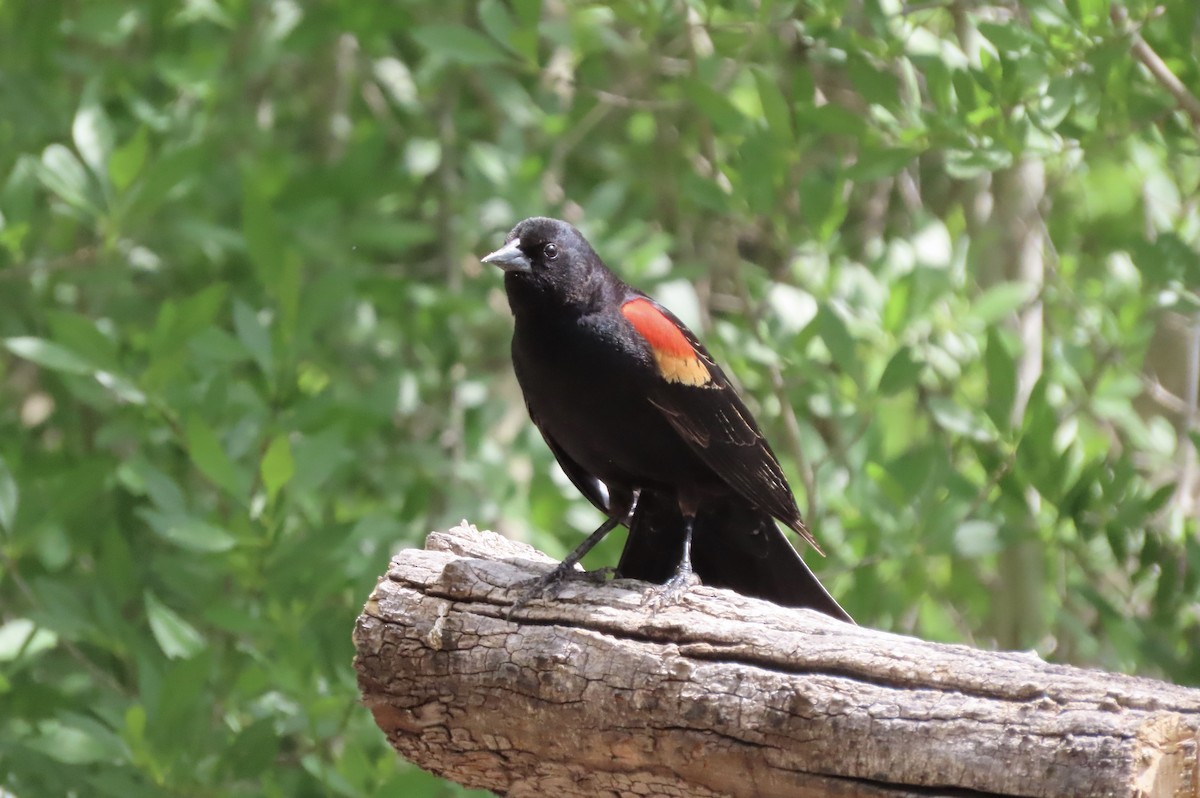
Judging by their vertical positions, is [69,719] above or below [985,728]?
below

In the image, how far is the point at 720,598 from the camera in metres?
2.72

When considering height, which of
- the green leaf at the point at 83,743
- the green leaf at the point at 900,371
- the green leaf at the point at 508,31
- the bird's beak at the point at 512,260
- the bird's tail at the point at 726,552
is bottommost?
the green leaf at the point at 83,743

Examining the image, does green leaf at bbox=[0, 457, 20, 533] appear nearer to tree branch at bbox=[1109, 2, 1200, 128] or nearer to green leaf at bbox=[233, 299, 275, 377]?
green leaf at bbox=[233, 299, 275, 377]

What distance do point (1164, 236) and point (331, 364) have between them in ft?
10.8

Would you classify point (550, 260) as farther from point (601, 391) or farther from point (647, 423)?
point (647, 423)

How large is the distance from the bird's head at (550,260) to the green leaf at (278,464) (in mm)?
772

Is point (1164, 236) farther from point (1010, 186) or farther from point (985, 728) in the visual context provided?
point (985, 728)

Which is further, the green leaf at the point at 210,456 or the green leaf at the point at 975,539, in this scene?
the green leaf at the point at 975,539

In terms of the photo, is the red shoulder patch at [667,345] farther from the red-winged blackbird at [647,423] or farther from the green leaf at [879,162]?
the green leaf at [879,162]

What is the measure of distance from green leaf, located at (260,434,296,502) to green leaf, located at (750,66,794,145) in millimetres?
1747

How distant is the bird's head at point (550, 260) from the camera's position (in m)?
3.43

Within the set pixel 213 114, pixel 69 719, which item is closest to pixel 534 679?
pixel 69 719

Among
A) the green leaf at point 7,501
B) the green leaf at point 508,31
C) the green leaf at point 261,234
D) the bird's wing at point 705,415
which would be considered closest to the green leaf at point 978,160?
the bird's wing at point 705,415

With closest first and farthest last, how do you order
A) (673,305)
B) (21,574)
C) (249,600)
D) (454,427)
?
(249,600), (21,574), (673,305), (454,427)
